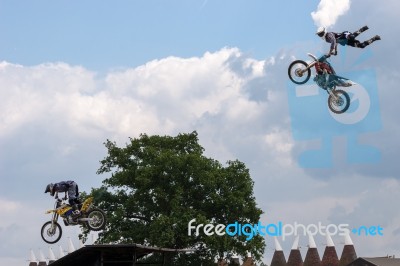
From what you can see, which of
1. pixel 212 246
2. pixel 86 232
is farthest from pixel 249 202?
pixel 86 232

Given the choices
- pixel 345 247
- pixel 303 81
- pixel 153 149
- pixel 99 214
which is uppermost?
pixel 153 149

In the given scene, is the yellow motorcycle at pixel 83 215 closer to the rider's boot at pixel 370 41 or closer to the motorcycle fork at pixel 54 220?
the motorcycle fork at pixel 54 220

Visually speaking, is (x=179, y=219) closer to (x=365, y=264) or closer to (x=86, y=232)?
→ (x=86, y=232)

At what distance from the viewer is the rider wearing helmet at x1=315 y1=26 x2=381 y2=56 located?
21.9 m

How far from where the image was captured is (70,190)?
27.3 metres

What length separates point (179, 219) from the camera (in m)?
51.7

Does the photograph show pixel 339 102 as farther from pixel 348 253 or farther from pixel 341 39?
pixel 348 253

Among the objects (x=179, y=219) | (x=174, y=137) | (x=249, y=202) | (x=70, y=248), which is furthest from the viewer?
(x=70, y=248)

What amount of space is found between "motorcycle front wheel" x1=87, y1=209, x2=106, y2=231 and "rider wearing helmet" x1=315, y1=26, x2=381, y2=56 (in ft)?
36.1

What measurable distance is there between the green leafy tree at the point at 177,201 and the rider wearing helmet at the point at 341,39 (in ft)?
99.4

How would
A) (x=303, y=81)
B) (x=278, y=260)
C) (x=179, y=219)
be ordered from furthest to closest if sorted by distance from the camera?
(x=278, y=260) → (x=179, y=219) → (x=303, y=81)

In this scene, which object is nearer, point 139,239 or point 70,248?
point 139,239

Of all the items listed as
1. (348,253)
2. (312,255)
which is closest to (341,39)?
(348,253)

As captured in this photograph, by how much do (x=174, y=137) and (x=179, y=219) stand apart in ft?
31.5
